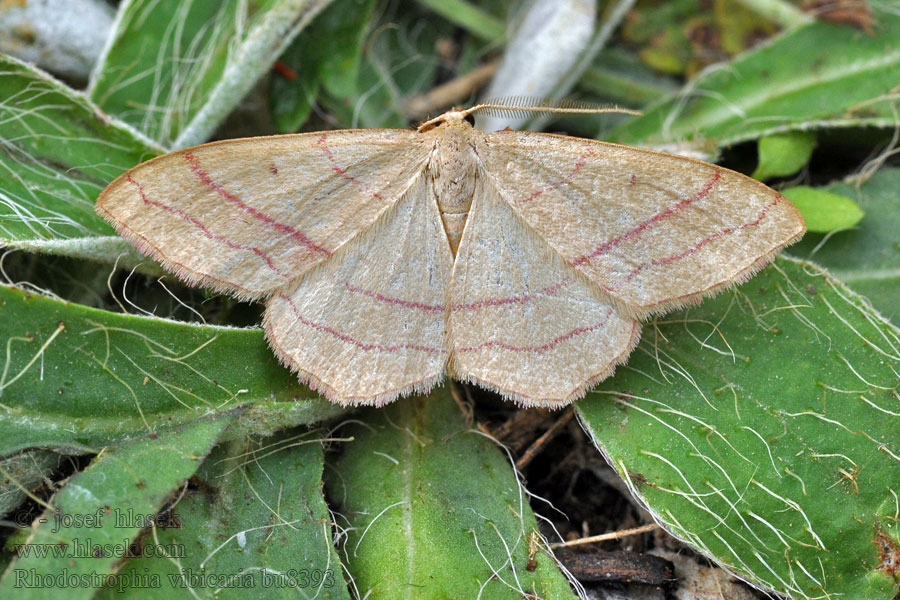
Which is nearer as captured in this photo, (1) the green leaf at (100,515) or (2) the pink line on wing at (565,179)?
(1) the green leaf at (100,515)

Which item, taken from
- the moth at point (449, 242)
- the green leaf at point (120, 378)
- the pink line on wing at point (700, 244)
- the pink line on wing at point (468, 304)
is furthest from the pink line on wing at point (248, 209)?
the pink line on wing at point (700, 244)

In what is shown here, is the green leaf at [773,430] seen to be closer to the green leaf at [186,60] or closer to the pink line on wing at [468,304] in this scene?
the pink line on wing at [468,304]

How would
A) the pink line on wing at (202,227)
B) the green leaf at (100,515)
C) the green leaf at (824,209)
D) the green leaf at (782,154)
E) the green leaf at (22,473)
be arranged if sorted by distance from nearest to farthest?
the green leaf at (100,515) → the green leaf at (22,473) → the pink line on wing at (202,227) → the green leaf at (824,209) → the green leaf at (782,154)

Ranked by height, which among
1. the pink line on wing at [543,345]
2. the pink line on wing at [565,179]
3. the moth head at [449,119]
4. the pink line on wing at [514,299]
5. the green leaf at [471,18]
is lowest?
the pink line on wing at [543,345]

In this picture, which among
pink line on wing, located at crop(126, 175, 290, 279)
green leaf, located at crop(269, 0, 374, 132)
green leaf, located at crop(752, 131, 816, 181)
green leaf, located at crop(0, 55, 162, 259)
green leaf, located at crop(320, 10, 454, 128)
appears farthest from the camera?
green leaf, located at crop(320, 10, 454, 128)

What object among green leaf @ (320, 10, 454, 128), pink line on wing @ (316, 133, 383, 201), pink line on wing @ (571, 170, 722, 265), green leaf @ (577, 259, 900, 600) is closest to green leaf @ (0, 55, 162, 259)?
pink line on wing @ (316, 133, 383, 201)

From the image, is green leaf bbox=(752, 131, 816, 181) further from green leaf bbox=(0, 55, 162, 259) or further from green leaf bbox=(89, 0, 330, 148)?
green leaf bbox=(0, 55, 162, 259)

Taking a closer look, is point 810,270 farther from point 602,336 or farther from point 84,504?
point 84,504

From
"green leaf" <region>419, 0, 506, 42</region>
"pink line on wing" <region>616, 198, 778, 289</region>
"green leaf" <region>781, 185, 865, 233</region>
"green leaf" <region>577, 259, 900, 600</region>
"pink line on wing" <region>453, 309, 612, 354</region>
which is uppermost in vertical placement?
"green leaf" <region>419, 0, 506, 42</region>
